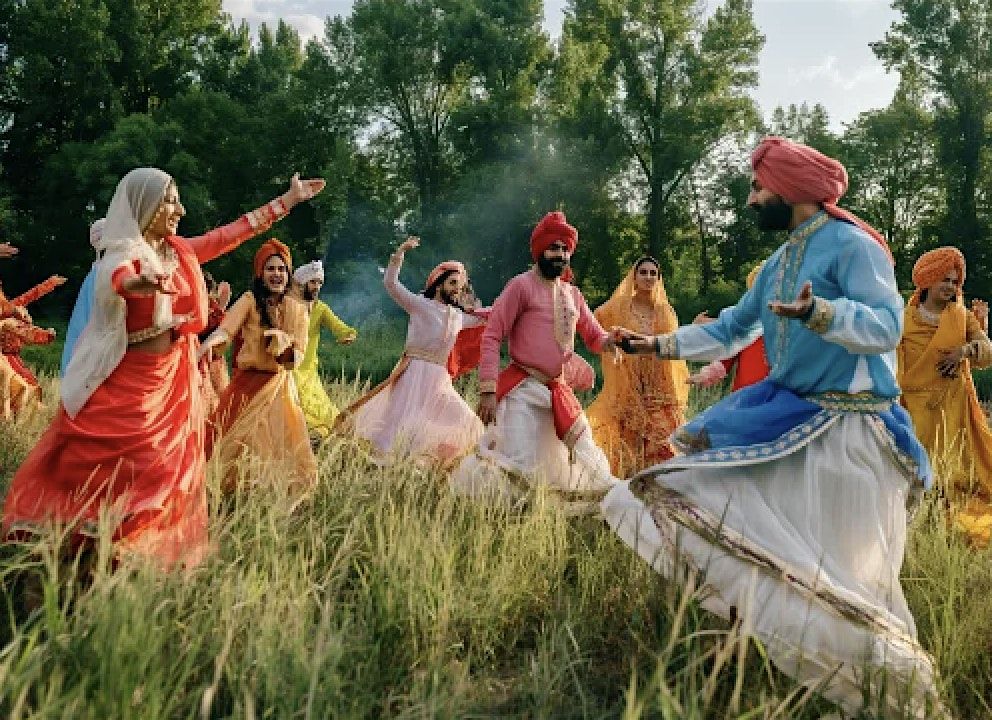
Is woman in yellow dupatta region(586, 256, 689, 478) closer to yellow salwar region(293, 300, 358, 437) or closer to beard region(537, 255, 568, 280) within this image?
beard region(537, 255, 568, 280)

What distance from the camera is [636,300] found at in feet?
25.7

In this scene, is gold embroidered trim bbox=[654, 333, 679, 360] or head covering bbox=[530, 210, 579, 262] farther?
head covering bbox=[530, 210, 579, 262]

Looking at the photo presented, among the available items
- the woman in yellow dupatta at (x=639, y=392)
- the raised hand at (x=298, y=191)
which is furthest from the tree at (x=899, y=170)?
the raised hand at (x=298, y=191)

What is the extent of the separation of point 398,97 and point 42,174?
33.9 ft

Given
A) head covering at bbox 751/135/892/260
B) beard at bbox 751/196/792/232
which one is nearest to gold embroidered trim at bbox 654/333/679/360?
beard at bbox 751/196/792/232

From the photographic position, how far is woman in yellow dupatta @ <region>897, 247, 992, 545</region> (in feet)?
19.9

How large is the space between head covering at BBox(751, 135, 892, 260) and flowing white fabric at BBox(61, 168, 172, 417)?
7.51 ft

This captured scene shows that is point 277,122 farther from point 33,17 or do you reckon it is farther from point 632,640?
point 632,640

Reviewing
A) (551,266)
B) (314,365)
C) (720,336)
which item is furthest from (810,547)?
(314,365)

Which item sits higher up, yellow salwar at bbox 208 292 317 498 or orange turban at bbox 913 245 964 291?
orange turban at bbox 913 245 964 291

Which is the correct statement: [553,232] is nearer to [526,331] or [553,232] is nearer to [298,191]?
[526,331]

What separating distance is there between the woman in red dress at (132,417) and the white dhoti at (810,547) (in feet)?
5.85

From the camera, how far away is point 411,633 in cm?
335

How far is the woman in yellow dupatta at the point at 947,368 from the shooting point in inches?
239
